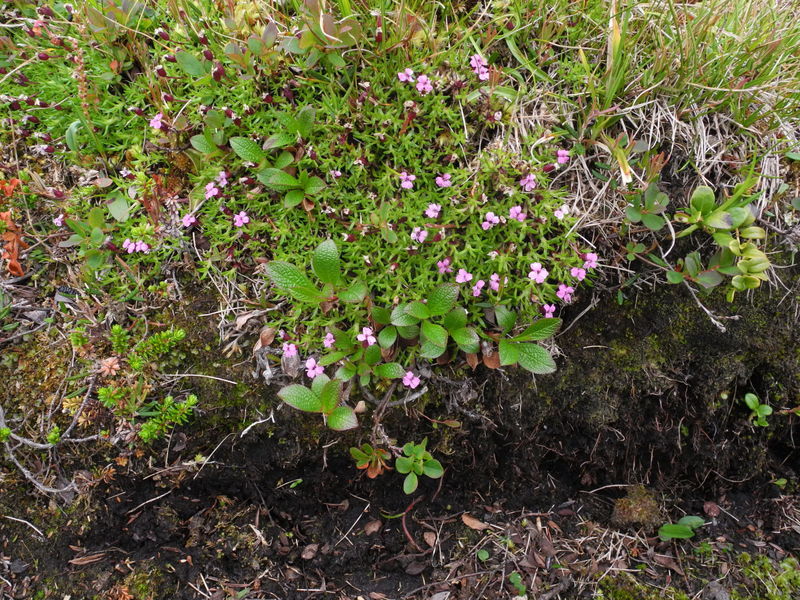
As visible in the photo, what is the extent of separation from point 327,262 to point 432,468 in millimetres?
1163

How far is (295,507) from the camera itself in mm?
2984

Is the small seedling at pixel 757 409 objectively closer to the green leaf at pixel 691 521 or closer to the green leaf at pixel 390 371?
the green leaf at pixel 691 521

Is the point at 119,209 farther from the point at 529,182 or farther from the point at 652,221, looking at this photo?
the point at 652,221

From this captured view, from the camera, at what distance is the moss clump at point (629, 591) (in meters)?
2.83

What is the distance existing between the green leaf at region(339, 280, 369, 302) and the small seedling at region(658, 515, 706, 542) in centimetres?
214

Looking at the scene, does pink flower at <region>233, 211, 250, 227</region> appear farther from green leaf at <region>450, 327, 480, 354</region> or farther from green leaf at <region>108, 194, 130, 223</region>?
green leaf at <region>450, 327, 480, 354</region>

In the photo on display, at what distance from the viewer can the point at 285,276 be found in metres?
2.49

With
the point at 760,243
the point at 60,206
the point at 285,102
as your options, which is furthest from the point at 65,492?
the point at 760,243

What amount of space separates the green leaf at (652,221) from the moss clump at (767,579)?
195 cm

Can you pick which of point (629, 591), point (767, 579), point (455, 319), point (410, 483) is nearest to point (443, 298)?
point (455, 319)

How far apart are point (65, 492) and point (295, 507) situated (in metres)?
1.19

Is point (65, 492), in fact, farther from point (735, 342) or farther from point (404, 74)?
point (735, 342)

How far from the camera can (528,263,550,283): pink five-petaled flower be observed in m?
2.57

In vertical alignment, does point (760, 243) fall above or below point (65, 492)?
above
